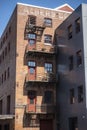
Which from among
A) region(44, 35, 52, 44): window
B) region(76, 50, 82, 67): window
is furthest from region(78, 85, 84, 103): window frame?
Result: region(44, 35, 52, 44): window

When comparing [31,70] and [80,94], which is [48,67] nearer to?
[31,70]

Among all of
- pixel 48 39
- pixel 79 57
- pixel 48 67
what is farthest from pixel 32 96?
pixel 79 57

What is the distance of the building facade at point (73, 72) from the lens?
102 ft

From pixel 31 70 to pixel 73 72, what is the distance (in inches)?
246

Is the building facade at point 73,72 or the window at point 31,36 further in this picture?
the window at point 31,36

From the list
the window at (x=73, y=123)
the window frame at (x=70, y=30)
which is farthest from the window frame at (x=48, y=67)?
the window at (x=73, y=123)

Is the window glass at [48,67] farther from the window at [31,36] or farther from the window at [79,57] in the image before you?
the window at [79,57]

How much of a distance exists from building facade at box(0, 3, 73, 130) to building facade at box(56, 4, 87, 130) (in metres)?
1.33

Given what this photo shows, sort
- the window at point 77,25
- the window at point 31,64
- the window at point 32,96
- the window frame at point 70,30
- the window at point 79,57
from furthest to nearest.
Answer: the window at point 31,64
the window at point 32,96
the window frame at point 70,30
the window at point 77,25
the window at point 79,57

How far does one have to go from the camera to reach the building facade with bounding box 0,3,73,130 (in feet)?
117

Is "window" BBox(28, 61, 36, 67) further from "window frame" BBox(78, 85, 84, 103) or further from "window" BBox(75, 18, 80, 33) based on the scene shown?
"window frame" BBox(78, 85, 84, 103)

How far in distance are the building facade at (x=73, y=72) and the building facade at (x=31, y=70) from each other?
4.35 ft

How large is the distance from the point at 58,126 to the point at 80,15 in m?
13.6

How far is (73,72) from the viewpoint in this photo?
33.4 meters
